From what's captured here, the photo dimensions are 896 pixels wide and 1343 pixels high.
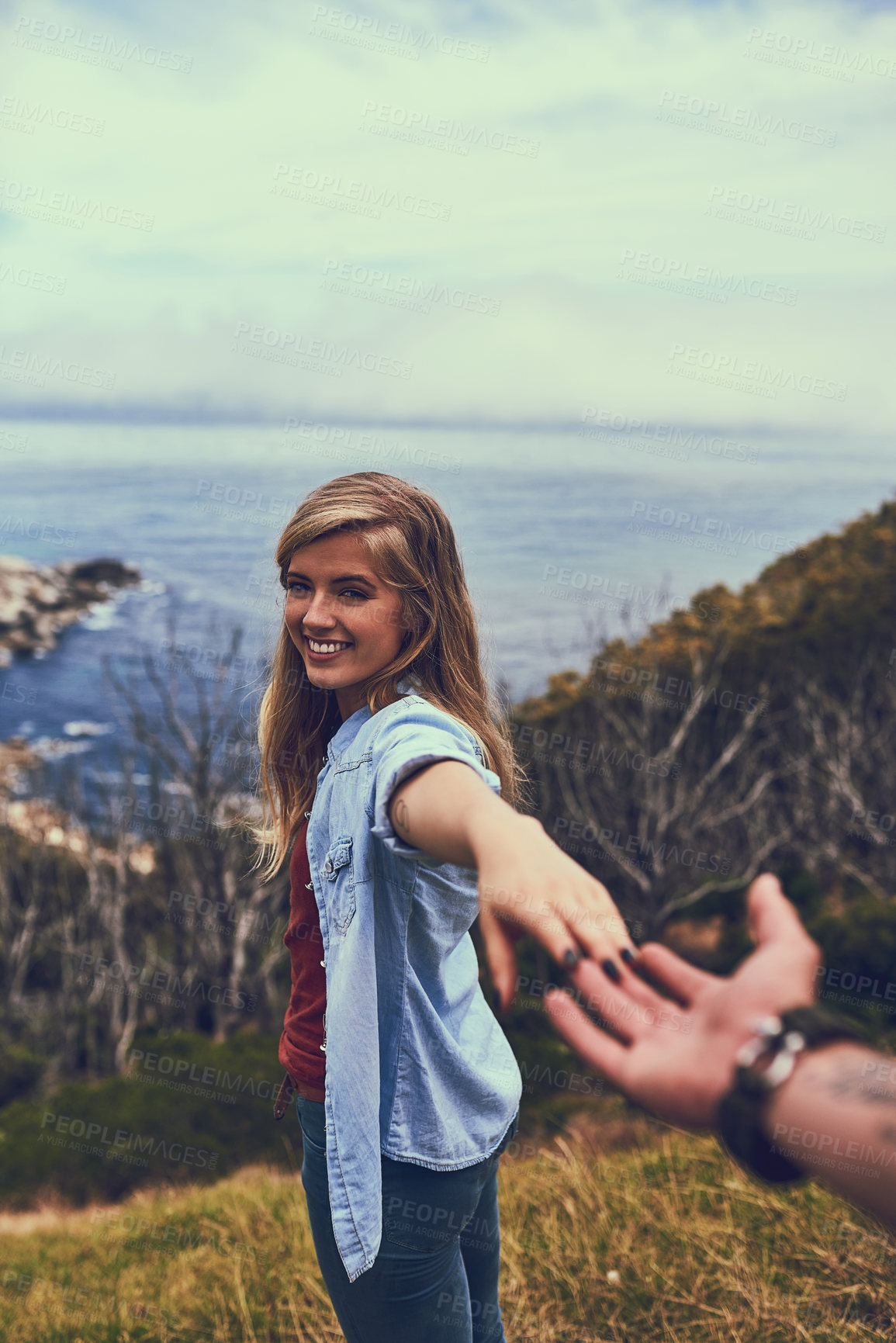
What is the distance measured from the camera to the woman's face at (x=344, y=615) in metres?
2.01

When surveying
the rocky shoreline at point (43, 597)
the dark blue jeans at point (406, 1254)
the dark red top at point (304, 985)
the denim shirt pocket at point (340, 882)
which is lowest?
the rocky shoreline at point (43, 597)

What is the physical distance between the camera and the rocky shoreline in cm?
2909

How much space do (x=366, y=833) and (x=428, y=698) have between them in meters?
0.33

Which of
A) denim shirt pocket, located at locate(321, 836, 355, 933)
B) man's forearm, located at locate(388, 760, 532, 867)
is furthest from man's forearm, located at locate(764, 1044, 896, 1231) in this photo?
denim shirt pocket, located at locate(321, 836, 355, 933)

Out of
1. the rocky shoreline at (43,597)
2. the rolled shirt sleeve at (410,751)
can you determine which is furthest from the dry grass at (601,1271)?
the rocky shoreline at (43,597)

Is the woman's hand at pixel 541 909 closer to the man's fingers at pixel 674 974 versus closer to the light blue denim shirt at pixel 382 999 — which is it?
the man's fingers at pixel 674 974

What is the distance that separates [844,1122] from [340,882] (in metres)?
1.14

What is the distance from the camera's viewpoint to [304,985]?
215cm

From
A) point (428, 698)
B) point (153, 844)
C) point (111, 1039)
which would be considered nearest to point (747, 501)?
point (153, 844)

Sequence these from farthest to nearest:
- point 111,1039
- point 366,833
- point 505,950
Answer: point 111,1039
point 366,833
point 505,950

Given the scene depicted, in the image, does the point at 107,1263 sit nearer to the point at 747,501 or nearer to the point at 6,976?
the point at 6,976

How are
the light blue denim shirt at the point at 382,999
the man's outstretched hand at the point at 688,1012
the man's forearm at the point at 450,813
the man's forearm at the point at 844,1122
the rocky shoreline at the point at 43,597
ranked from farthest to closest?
the rocky shoreline at the point at 43,597
the light blue denim shirt at the point at 382,999
the man's forearm at the point at 450,813
the man's outstretched hand at the point at 688,1012
the man's forearm at the point at 844,1122

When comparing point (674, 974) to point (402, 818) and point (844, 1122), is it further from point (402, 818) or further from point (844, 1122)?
point (402, 818)

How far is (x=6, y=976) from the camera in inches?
652
